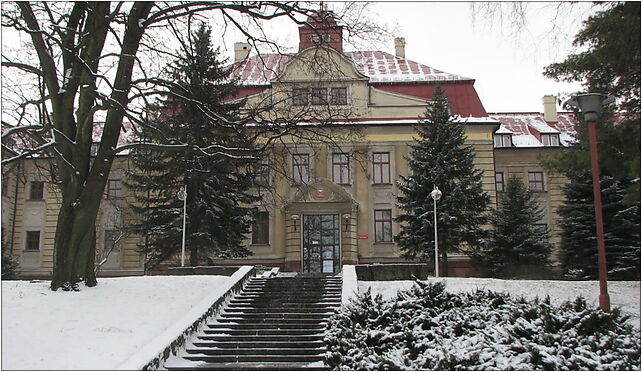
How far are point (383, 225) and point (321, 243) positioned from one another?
3486 mm

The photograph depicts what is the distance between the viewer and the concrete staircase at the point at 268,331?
11438 mm

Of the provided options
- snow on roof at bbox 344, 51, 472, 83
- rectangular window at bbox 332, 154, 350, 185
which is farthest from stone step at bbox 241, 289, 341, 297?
snow on roof at bbox 344, 51, 472, 83

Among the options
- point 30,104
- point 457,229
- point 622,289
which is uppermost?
point 30,104

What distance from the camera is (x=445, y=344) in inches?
366

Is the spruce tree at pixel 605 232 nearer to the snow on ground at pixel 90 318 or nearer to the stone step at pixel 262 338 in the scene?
the stone step at pixel 262 338

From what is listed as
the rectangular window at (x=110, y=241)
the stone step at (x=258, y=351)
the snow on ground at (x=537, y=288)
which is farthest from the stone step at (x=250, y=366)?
the rectangular window at (x=110, y=241)

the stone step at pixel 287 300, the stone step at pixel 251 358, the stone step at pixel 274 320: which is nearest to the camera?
the stone step at pixel 251 358

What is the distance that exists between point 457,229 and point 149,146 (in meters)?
14.8

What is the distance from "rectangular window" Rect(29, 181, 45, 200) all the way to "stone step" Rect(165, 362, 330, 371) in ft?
97.7

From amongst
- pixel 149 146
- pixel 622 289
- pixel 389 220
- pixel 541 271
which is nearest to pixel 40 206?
pixel 389 220

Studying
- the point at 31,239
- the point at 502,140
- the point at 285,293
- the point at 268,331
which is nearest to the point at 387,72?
the point at 502,140

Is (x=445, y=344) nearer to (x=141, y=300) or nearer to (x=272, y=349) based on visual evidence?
(x=272, y=349)

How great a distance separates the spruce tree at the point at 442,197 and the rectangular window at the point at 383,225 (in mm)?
3938

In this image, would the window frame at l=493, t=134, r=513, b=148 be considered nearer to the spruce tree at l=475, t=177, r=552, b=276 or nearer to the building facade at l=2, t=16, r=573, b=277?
the building facade at l=2, t=16, r=573, b=277
